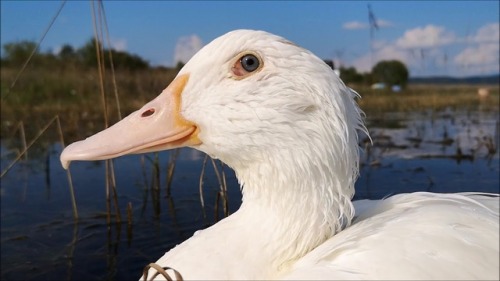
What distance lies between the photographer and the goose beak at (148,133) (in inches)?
62.0

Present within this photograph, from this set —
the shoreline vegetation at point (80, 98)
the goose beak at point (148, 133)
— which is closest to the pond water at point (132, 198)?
the goose beak at point (148, 133)

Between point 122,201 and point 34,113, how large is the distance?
23.6 ft

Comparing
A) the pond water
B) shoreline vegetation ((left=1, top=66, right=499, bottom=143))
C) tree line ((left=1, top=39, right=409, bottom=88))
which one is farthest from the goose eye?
tree line ((left=1, top=39, right=409, bottom=88))

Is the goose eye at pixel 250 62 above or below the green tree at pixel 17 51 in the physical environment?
below

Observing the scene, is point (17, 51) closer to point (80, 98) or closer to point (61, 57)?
point (61, 57)

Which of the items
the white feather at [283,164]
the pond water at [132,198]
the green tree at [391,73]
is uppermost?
the green tree at [391,73]

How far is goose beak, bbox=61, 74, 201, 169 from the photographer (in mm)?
1575

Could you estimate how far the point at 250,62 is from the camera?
156 cm

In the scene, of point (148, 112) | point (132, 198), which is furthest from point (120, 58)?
point (148, 112)

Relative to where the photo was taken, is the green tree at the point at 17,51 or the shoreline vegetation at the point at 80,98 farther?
the green tree at the point at 17,51

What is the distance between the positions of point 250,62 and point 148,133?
0.44 meters

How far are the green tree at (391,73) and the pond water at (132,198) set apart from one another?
76.0 ft

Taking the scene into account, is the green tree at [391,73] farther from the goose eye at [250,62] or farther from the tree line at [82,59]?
the goose eye at [250,62]

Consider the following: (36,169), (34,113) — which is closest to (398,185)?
(36,169)
